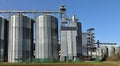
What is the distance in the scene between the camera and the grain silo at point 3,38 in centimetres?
12882

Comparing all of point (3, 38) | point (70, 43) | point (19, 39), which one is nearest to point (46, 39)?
point (70, 43)

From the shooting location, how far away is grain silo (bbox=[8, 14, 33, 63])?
409 feet

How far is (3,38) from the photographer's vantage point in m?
132

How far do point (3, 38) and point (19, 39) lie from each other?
464 inches

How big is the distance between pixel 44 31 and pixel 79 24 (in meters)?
24.6

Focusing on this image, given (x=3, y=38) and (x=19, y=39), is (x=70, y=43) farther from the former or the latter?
(x=3, y=38)

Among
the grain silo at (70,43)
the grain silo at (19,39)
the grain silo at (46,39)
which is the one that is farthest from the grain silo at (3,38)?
the grain silo at (70,43)

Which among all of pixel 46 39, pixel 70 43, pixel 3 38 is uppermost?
pixel 3 38

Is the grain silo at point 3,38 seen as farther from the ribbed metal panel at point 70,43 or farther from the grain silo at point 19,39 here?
the ribbed metal panel at point 70,43

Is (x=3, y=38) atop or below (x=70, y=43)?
atop

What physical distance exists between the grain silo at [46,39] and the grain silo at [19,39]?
5.20 meters

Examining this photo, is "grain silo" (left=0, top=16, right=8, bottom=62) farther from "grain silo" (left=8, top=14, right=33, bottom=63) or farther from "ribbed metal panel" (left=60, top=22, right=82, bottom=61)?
"ribbed metal panel" (left=60, top=22, right=82, bottom=61)

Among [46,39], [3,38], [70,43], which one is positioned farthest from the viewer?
[3,38]

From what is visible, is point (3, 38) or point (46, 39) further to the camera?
point (3, 38)
